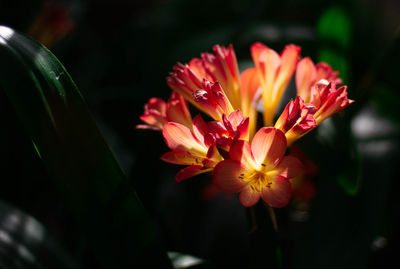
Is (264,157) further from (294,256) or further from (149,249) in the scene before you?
(294,256)

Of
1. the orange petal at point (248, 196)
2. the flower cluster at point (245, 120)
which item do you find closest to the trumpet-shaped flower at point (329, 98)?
the flower cluster at point (245, 120)

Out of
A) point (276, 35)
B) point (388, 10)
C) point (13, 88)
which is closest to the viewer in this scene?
point (13, 88)

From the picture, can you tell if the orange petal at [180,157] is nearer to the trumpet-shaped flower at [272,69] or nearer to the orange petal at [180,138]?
the orange petal at [180,138]

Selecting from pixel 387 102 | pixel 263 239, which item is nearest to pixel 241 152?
pixel 263 239

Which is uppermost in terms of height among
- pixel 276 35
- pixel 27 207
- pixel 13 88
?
pixel 276 35

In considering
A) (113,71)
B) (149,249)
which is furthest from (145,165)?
(113,71)

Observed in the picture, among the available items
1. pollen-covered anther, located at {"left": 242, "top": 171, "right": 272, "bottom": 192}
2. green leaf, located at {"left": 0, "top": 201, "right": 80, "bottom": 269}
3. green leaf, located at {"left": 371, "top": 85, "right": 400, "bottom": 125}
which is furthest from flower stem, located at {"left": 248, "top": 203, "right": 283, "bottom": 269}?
green leaf, located at {"left": 371, "top": 85, "right": 400, "bottom": 125}

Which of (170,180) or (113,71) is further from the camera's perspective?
(113,71)

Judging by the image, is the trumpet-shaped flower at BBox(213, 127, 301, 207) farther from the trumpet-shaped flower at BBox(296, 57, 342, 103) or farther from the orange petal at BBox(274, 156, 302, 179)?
the trumpet-shaped flower at BBox(296, 57, 342, 103)
